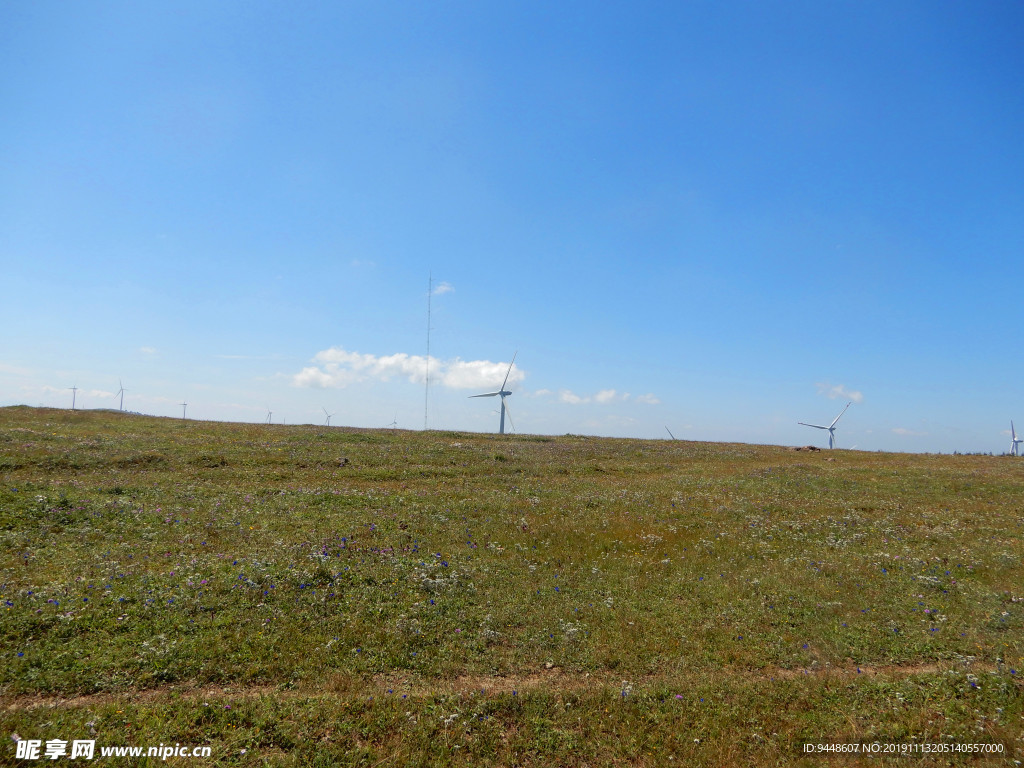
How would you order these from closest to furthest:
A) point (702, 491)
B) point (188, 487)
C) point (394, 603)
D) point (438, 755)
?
point (438, 755)
point (394, 603)
point (188, 487)
point (702, 491)

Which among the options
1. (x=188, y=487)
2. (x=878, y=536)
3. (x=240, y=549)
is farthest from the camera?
(x=188, y=487)

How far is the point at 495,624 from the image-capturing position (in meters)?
14.4

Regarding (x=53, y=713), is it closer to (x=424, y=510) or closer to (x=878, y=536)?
(x=424, y=510)

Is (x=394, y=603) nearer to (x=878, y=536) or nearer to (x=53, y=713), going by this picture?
(x=53, y=713)

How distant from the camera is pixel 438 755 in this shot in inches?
362

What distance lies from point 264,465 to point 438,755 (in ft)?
108

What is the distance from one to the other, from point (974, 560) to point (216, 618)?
2713 centimetres

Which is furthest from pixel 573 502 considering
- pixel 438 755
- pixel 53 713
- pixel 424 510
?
pixel 53 713

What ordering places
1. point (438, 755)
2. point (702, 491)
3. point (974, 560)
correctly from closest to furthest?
point (438, 755), point (974, 560), point (702, 491)

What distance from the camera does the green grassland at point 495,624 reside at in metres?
9.73

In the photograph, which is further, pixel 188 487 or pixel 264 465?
pixel 264 465

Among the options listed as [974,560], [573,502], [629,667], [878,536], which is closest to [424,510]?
[573,502]

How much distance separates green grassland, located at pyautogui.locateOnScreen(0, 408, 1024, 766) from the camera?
973cm

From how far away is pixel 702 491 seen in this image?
34938mm
